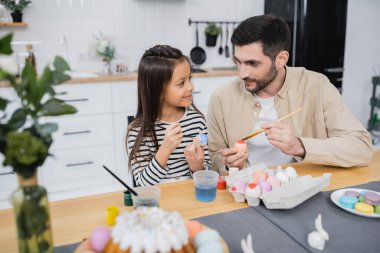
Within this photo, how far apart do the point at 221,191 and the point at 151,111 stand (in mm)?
578

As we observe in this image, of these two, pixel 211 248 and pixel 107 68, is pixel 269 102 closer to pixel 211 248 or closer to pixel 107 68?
pixel 211 248

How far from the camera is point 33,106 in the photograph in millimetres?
704

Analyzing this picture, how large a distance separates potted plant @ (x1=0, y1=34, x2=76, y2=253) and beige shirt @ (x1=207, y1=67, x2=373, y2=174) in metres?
0.98

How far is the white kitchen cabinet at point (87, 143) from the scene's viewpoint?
291 cm

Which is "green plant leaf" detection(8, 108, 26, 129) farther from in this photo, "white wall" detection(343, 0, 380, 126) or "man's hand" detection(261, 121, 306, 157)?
"white wall" detection(343, 0, 380, 126)

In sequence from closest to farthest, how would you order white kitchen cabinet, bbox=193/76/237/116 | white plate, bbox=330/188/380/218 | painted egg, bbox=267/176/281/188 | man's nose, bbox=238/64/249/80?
white plate, bbox=330/188/380/218, painted egg, bbox=267/176/281/188, man's nose, bbox=238/64/249/80, white kitchen cabinet, bbox=193/76/237/116

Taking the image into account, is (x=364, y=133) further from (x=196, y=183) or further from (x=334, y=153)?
(x=196, y=183)

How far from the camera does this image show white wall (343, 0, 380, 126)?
4.37m

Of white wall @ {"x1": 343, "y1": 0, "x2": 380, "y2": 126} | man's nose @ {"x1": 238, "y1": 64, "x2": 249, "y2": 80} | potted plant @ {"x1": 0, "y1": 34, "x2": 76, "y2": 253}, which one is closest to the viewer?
potted plant @ {"x1": 0, "y1": 34, "x2": 76, "y2": 253}

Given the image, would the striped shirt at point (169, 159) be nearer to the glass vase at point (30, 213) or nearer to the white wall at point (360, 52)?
the glass vase at point (30, 213)

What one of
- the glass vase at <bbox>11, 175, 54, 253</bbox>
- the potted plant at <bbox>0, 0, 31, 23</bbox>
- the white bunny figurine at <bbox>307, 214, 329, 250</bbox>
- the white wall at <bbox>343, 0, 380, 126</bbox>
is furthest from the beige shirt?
the white wall at <bbox>343, 0, 380, 126</bbox>

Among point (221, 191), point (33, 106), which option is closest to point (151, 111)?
point (221, 191)

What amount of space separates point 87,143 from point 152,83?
1.61 metres

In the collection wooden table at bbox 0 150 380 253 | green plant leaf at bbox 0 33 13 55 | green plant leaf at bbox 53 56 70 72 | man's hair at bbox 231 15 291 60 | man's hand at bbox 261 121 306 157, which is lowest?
wooden table at bbox 0 150 380 253
